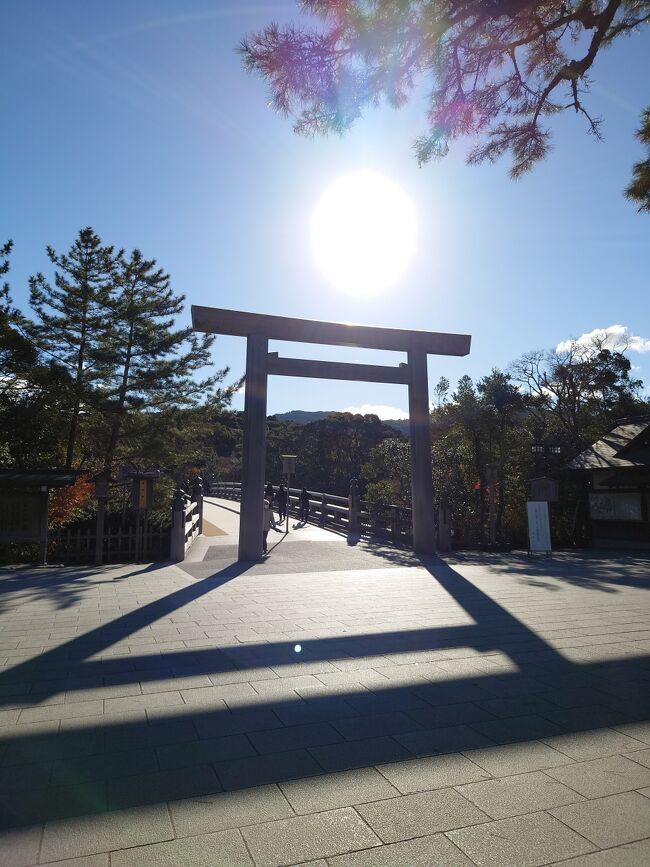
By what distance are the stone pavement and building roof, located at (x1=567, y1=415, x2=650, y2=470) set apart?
8724mm

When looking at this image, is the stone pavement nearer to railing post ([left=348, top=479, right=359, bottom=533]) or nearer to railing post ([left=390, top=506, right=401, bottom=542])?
railing post ([left=390, top=506, right=401, bottom=542])

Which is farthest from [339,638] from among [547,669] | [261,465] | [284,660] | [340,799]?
[261,465]

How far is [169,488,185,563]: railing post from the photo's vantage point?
12047mm

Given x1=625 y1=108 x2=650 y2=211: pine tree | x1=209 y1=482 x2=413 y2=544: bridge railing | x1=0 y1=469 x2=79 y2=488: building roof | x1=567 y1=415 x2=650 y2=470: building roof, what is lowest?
x1=209 y1=482 x2=413 y2=544: bridge railing

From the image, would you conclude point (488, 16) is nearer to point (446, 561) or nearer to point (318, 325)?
point (318, 325)

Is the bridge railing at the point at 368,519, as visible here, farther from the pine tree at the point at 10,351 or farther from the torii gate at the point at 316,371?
the pine tree at the point at 10,351

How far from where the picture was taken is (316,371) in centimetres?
1257

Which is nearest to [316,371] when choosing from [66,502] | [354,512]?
[354,512]

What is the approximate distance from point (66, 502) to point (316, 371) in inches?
280

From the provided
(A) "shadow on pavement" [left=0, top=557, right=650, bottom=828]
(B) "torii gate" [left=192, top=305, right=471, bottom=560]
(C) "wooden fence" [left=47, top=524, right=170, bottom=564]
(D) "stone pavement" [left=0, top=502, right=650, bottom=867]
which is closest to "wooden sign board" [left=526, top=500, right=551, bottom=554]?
(B) "torii gate" [left=192, top=305, right=471, bottom=560]

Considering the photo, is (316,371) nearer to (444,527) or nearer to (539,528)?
(444,527)

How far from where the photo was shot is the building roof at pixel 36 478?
395 inches

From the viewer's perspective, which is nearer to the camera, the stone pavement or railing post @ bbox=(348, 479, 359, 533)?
the stone pavement

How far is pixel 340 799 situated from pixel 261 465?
938 cm
